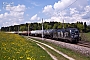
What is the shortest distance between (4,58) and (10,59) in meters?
0.40

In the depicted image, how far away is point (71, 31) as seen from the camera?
4378 centimetres

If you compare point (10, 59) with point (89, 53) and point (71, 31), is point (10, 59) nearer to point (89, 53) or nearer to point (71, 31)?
point (89, 53)

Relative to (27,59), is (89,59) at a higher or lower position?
lower

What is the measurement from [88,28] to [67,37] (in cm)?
11293

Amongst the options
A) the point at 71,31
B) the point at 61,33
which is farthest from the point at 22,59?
the point at 61,33

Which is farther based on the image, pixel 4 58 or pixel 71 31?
pixel 71 31

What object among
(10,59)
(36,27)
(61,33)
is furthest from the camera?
(36,27)

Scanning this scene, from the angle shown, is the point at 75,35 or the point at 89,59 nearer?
the point at 89,59

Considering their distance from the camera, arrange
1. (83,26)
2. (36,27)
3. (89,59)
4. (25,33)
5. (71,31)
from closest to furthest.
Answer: (89,59) < (71,31) < (25,33) < (83,26) < (36,27)

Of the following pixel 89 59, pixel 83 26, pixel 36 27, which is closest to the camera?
pixel 89 59

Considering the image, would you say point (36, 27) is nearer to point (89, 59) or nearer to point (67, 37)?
point (67, 37)

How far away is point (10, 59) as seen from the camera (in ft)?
34.5

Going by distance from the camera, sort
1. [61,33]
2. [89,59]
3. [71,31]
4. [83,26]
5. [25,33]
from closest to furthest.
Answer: [89,59] < [71,31] < [61,33] < [25,33] < [83,26]

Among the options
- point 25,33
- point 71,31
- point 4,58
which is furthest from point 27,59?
point 25,33
